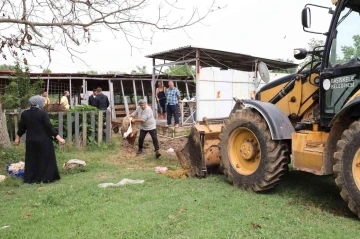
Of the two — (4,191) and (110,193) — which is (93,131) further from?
(110,193)

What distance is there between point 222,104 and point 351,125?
32.0ft

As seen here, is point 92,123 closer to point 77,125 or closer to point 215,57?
point 77,125

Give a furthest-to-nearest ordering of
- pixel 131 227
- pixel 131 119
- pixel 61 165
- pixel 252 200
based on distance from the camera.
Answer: pixel 131 119, pixel 61 165, pixel 252 200, pixel 131 227

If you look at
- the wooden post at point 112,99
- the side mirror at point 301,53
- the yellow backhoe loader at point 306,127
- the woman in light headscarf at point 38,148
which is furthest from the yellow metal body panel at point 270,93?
the wooden post at point 112,99

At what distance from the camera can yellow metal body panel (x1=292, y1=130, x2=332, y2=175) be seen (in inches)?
170

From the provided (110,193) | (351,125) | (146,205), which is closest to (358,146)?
(351,125)

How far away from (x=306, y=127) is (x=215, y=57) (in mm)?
9298

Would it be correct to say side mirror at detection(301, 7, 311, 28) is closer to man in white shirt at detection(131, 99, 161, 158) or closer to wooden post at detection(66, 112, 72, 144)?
man in white shirt at detection(131, 99, 161, 158)

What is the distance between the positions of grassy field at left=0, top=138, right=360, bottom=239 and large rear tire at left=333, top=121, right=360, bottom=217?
0.24 metres

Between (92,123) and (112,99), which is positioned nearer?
(92,123)

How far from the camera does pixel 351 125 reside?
3969mm

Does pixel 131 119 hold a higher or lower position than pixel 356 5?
lower

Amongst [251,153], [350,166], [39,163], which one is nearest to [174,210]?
[251,153]

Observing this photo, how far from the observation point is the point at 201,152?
19.7 feet
